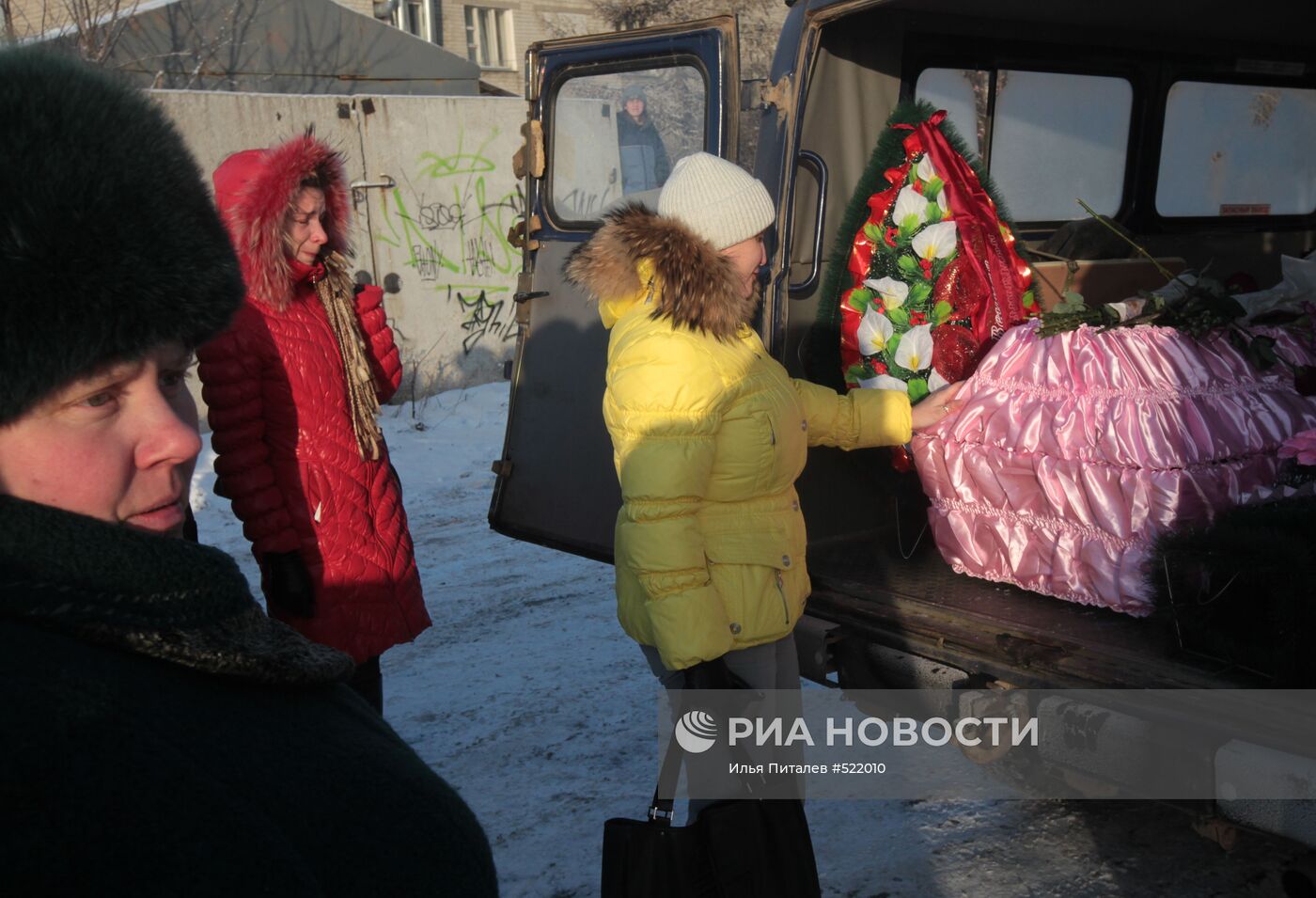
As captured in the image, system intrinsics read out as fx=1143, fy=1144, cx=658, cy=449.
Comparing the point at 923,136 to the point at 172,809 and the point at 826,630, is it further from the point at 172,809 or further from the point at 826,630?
the point at 172,809

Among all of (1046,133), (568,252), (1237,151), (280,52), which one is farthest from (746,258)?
(280,52)

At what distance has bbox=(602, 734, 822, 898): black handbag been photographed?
86.4 inches

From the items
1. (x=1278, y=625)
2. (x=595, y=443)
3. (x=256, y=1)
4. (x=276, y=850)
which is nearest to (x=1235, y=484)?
(x=1278, y=625)

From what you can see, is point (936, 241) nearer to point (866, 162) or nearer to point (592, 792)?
point (866, 162)

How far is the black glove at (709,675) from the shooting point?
257 centimetres

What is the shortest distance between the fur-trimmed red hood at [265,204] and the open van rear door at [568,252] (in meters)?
1.24

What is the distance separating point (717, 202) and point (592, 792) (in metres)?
1.93

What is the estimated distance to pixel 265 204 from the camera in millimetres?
2863

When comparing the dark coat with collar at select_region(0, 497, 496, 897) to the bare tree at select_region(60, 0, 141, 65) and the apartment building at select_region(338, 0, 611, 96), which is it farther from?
the apartment building at select_region(338, 0, 611, 96)

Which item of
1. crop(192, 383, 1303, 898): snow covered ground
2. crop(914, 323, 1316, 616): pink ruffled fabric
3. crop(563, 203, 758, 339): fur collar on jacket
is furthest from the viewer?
crop(192, 383, 1303, 898): snow covered ground

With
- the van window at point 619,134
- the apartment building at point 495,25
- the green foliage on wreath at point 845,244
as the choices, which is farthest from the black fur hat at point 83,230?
the apartment building at point 495,25

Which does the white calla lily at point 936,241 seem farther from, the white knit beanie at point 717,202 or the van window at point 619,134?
the white knit beanie at point 717,202

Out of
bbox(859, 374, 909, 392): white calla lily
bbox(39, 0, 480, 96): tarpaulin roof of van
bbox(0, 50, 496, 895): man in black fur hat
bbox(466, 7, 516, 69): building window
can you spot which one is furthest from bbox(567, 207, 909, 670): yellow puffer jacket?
bbox(466, 7, 516, 69): building window

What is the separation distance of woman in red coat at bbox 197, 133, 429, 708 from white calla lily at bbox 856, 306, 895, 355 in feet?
5.26
